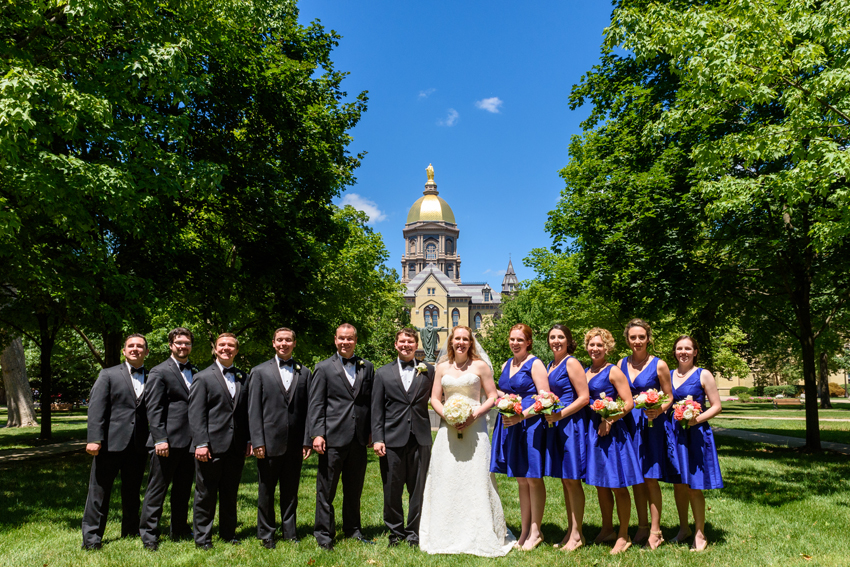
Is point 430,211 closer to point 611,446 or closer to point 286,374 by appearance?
point 286,374

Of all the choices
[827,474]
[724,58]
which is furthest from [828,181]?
[827,474]

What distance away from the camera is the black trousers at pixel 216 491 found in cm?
597

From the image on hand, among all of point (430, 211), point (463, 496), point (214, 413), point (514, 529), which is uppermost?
point (430, 211)

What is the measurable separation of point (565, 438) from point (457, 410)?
3.86 feet

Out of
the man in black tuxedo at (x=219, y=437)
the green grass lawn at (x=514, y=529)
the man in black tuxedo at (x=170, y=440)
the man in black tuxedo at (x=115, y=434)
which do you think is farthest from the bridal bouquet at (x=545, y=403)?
the man in black tuxedo at (x=115, y=434)

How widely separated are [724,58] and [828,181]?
2.62m

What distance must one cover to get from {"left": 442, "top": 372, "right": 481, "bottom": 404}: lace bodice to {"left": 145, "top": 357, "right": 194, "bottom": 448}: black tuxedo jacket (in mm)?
2760

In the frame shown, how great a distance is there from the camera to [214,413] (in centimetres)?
607

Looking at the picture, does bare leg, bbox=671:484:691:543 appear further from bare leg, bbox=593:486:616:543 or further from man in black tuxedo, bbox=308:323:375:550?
man in black tuxedo, bbox=308:323:375:550

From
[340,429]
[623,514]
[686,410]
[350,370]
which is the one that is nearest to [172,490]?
[340,429]

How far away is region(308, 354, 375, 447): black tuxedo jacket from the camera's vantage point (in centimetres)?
611

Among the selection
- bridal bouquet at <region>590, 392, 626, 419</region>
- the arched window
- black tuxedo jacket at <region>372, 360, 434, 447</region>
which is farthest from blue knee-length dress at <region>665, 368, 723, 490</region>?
the arched window

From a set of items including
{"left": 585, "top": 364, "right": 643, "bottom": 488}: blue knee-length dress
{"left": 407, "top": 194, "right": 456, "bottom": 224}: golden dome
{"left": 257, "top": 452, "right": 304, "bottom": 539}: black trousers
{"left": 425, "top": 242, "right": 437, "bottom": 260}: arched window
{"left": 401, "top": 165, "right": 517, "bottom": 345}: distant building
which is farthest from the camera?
{"left": 407, "top": 194, "right": 456, "bottom": 224}: golden dome

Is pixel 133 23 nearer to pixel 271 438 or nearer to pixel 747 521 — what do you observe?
pixel 271 438
